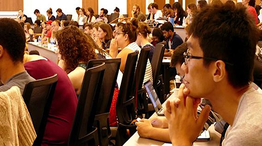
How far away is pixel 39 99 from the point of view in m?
2.28

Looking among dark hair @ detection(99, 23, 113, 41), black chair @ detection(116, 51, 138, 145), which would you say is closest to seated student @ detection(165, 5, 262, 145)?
black chair @ detection(116, 51, 138, 145)

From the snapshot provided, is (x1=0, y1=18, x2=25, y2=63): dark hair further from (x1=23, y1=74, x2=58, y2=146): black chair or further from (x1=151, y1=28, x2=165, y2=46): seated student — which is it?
(x1=151, y1=28, x2=165, y2=46): seated student

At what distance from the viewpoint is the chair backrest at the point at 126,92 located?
3.72 metres

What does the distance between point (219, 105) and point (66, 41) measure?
246cm

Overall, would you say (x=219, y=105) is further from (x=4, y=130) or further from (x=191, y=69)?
(x=4, y=130)

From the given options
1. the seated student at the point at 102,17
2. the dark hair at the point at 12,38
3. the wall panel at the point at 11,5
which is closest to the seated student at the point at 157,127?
the dark hair at the point at 12,38

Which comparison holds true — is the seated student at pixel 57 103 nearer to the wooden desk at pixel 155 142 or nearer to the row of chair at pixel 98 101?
the row of chair at pixel 98 101

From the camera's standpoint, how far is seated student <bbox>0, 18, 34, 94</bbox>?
2527mm

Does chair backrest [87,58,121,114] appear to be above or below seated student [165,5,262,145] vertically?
below

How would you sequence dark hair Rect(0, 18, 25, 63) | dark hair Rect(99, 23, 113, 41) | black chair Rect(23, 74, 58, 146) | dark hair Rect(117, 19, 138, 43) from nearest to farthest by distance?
black chair Rect(23, 74, 58, 146), dark hair Rect(0, 18, 25, 63), dark hair Rect(117, 19, 138, 43), dark hair Rect(99, 23, 113, 41)

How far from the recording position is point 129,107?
4012 mm

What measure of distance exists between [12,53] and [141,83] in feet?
6.14

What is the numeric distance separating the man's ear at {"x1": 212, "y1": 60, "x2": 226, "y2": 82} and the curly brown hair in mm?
2428

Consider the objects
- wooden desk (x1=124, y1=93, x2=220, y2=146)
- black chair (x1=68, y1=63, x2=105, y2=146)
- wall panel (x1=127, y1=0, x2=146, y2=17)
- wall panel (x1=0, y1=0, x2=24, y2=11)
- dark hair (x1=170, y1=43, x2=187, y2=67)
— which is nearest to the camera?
wooden desk (x1=124, y1=93, x2=220, y2=146)
